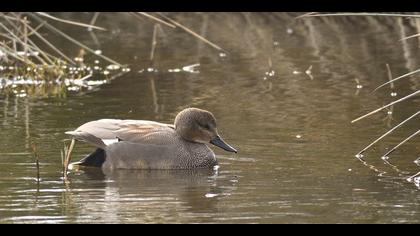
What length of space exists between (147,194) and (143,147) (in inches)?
52.7

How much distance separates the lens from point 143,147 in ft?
33.3

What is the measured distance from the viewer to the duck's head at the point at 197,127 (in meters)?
10.4

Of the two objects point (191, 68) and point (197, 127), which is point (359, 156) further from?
point (191, 68)

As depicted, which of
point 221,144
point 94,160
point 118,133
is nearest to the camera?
point 94,160

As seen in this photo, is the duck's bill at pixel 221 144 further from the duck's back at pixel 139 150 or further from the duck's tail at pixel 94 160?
the duck's tail at pixel 94 160

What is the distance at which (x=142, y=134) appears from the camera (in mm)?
10250

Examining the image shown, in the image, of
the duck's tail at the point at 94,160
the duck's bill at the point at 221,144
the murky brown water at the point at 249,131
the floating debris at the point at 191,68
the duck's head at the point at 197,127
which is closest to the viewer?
the murky brown water at the point at 249,131

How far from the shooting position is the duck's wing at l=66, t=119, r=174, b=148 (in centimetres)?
1016

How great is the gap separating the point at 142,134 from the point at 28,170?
107 centimetres

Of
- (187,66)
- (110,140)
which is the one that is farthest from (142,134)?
(187,66)

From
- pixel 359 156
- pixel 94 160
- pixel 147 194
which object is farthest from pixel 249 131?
pixel 147 194

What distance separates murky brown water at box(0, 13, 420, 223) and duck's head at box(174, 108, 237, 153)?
0.80ft

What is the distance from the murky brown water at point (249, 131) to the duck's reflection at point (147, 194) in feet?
0.04

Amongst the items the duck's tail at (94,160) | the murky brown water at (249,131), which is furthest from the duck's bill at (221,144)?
the duck's tail at (94,160)
